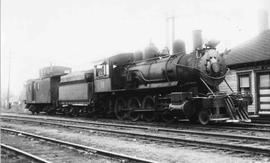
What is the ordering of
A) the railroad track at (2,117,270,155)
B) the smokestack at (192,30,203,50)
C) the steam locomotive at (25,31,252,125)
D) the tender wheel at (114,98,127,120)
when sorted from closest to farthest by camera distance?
the railroad track at (2,117,270,155) < the steam locomotive at (25,31,252,125) < the smokestack at (192,30,203,50) < the tender wheel at (114,98,127,120)

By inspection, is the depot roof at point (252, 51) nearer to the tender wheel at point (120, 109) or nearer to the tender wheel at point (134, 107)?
the tender wheel at point (134, 107)

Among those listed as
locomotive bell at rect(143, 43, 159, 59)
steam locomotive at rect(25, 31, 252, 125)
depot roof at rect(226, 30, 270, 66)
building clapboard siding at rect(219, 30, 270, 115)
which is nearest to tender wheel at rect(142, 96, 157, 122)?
steam locomotive at rect(25, 31, 252, 125)

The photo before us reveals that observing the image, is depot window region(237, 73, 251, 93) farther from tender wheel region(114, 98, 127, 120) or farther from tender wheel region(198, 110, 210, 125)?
tender wheel region(114, 98, 127, 120)

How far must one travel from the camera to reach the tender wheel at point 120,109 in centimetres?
1588

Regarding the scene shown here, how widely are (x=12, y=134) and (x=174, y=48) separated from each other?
6901 millimetres

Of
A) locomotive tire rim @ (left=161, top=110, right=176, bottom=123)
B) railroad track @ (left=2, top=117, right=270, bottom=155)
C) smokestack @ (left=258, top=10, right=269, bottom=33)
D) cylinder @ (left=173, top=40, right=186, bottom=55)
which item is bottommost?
railroad track @ (left=2, top=117, right=270, bottom=155)

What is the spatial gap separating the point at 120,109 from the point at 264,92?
6.61 metres

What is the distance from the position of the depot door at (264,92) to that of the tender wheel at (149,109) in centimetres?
518

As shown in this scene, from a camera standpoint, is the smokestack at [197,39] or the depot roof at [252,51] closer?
the smokestack at [197,39]

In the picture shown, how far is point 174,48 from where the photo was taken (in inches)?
547

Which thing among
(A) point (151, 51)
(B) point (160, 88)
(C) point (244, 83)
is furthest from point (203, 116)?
(C) point (244, 83)

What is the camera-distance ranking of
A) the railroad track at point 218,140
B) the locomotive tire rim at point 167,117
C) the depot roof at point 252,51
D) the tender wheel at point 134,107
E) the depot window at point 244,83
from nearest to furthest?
1. the railroad track at point 218,140
2. the locomotive tire rim at point 167,117
3. the tender wheel at point 134,107
4. the depot roof at point 252,51
5. the depot window at point 244,83

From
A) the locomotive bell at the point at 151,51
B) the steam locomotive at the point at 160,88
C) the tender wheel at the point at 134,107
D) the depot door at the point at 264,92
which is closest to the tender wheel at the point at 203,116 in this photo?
the steam locomotive at the point at 160,88

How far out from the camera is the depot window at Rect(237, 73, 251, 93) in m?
16.3
